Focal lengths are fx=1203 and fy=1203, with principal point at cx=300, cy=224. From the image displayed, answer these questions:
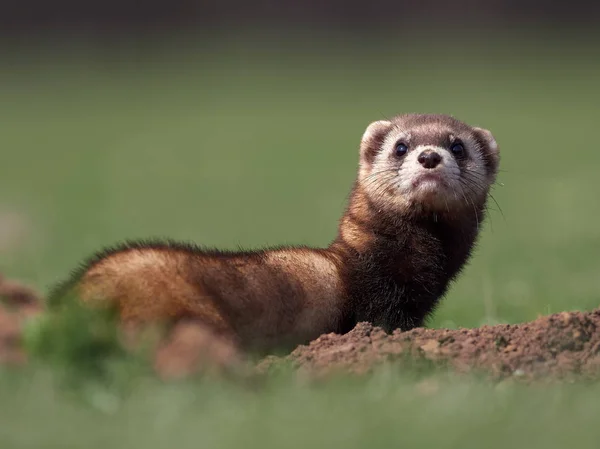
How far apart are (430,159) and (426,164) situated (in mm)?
42

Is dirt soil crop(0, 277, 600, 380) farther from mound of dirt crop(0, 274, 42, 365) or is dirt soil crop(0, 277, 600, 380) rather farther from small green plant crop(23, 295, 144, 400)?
small green plant crop(23, 295, 144, 400)

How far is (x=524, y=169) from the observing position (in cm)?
2223

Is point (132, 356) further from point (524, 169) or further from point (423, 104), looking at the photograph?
point (423, 104)

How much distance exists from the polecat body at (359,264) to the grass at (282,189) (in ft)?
2.07

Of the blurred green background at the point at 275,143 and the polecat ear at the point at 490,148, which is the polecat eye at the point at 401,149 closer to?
the polecat ear at the point at 490,148

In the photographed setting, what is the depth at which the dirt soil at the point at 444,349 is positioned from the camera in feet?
19.8

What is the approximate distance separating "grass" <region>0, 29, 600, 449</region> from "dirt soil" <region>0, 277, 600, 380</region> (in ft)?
0.82

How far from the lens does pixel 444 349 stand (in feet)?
21.6

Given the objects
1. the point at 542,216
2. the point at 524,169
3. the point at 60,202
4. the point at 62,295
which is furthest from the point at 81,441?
the point at 524,169

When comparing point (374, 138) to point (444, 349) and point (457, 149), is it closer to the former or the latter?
point (457, 149)

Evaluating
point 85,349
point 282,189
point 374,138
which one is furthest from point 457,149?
point 282,189

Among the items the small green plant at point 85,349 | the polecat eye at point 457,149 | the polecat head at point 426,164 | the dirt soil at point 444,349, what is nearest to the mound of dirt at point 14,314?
the dirt soil at point 444,349

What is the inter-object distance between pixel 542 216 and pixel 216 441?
1291 cm

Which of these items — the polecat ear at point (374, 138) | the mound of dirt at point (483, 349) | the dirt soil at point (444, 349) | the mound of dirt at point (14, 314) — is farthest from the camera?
the polecat ear at point (374, 138)
